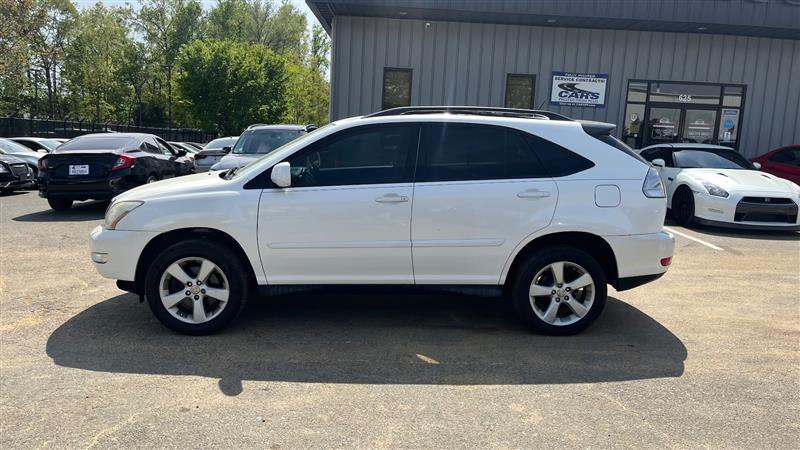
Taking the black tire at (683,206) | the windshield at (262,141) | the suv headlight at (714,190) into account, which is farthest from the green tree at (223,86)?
the suv headlight at (714,190)

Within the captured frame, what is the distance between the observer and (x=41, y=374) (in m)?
3.78

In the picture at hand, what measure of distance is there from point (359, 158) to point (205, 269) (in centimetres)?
143

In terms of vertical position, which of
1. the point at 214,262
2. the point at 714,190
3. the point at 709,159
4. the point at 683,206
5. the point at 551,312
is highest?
the point at 709,159

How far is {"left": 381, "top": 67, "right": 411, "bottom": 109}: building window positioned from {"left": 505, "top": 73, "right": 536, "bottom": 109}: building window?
8.83 feet

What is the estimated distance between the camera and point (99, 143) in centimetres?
1067

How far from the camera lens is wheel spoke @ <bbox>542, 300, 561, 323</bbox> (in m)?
4.52

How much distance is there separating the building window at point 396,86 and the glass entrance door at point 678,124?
673cm

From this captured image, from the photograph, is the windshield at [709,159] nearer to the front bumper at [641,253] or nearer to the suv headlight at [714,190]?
the suv headlight at [714,190]

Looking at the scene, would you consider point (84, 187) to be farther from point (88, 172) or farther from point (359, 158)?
point (359, 158)

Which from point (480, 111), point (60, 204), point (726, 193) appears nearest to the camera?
point (480, 111)

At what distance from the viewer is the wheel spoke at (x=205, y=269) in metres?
4.39

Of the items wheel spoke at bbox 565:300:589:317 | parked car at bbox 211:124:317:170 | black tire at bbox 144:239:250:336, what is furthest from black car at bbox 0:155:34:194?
wheel spoke at bbox 565:300:589:317

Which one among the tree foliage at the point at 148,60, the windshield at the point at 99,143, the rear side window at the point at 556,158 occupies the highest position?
the tree foliage at the point at 148,60

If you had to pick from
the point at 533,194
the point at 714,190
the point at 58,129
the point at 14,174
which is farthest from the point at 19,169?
the point at 58,129
